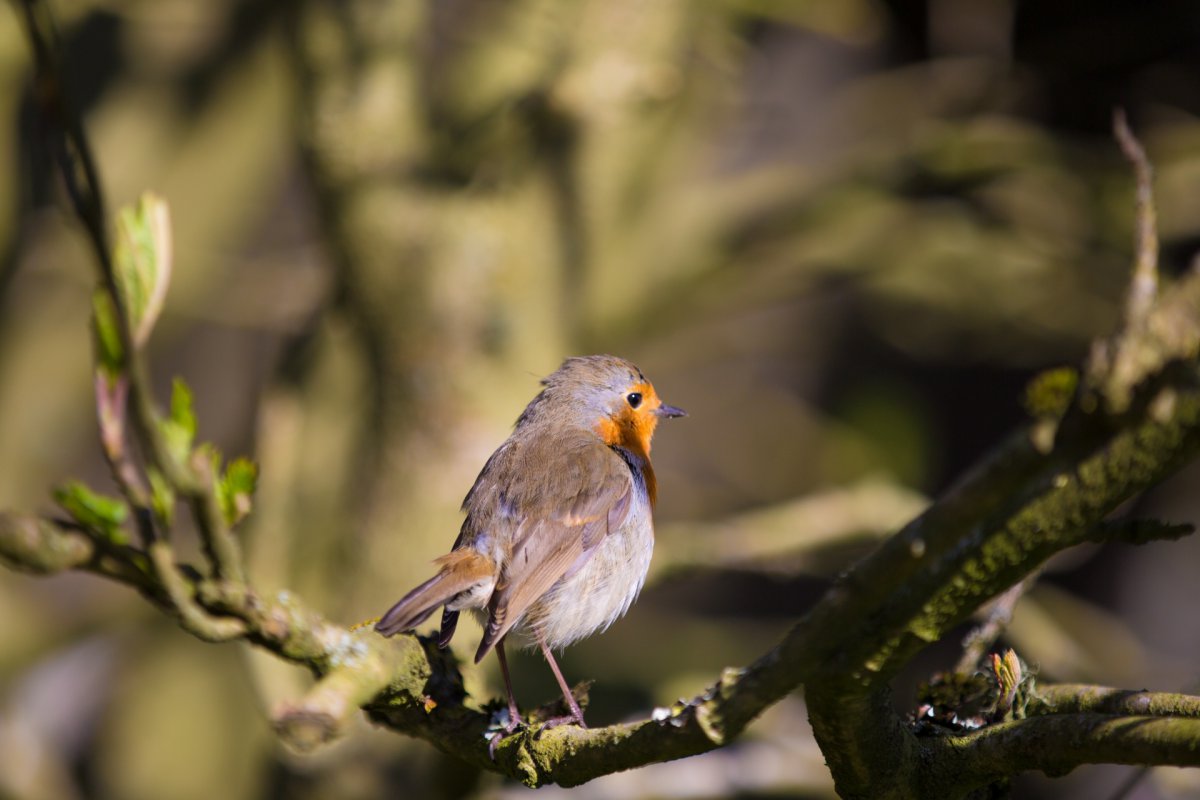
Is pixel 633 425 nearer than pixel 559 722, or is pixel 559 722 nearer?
pixel 559 722

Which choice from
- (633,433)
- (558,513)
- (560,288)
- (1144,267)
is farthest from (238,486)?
(560,288)

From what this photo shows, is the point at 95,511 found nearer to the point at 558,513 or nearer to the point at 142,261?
the point at 142,261

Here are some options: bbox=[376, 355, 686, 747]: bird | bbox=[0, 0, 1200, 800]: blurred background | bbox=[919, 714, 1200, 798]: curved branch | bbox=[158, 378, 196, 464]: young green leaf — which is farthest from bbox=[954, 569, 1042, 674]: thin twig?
bbox=[0, 0, 1200, 800]: blurred background

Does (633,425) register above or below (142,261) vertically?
below

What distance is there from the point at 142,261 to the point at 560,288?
2767 mm

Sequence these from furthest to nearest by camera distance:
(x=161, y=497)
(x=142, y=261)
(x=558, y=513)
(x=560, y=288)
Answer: (x=560, y=288) < (x=558, y=513) < (x=142, y=261) < (x=161, y=497)

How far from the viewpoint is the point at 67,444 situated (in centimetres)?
502

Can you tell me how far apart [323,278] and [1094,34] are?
3475 mm

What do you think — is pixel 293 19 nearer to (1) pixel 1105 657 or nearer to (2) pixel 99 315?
(2) pixel 99 315

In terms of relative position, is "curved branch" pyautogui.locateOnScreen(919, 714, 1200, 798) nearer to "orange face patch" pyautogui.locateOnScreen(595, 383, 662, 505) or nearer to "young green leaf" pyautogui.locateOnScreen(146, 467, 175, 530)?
"young green leaf" pyautogui.locateOnScreen(146, 467, 175, 530)

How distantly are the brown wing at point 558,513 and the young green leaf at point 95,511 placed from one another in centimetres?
107

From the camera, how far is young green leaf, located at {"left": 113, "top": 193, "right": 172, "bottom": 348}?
129 cm

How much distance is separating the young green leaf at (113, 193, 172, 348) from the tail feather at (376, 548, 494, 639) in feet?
2.03

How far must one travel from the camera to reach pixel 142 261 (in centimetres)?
132
